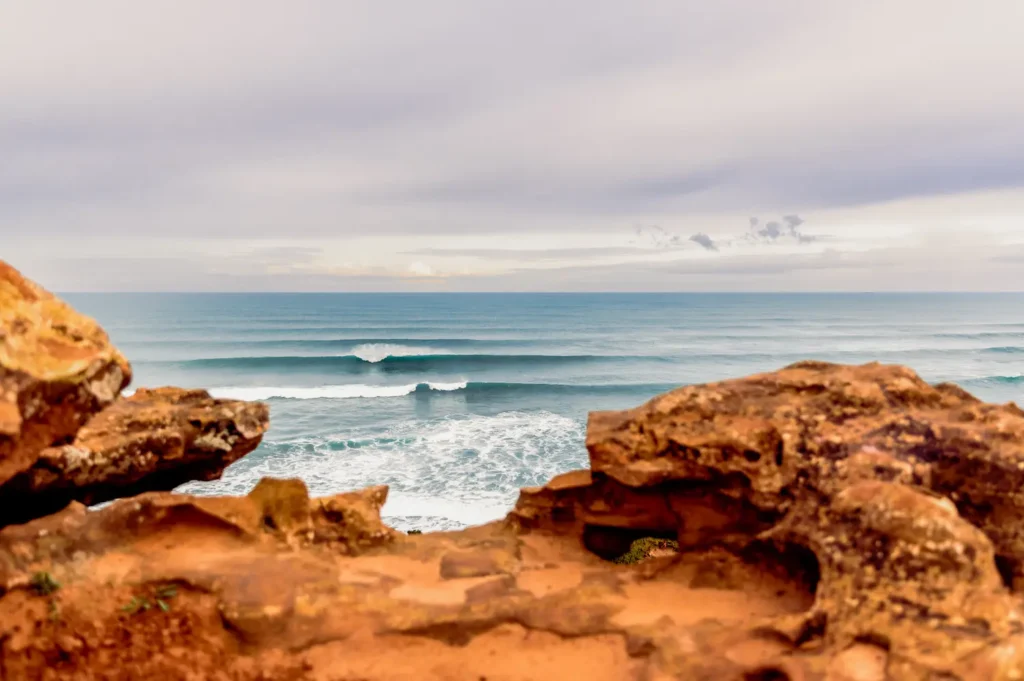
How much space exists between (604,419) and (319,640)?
4.12 meters

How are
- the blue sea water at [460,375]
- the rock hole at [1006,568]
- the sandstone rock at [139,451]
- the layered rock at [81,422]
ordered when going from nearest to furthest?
1. the layered rock at [81,422]
2. the rock hole at [1006,568]
3. the sandstone rock at [139,451]
4. the blue sea water at [460,375]

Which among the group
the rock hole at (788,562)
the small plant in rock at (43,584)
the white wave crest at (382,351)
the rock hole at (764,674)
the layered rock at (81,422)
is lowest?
the white wave crest at (382,351)

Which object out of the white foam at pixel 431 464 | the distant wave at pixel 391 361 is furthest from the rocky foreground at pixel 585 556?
the distant wave at pixel 391 361

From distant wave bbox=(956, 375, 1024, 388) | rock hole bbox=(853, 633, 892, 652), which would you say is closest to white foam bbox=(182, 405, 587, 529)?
rock hole bbox=(853, 633, 892, 652)

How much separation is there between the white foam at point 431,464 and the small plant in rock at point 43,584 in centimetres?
1035

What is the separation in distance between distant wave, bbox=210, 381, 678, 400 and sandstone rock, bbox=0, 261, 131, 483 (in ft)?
84.7

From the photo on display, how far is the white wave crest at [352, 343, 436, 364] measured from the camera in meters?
44.3

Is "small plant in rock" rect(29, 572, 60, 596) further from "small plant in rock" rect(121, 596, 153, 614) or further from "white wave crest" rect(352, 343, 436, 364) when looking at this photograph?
"white wave crest" rect(352, 343, 436, 364)

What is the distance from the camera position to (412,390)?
33.4 metres

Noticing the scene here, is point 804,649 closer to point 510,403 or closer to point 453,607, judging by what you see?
point 453,607

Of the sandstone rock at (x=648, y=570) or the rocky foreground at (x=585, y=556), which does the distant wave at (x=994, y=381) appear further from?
the sandstone rock at (x=648, y=570)

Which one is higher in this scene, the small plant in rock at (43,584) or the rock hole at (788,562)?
the rock hole at (788,562)

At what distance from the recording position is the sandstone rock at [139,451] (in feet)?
23.4

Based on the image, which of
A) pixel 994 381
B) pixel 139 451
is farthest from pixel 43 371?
pixel 994 381
